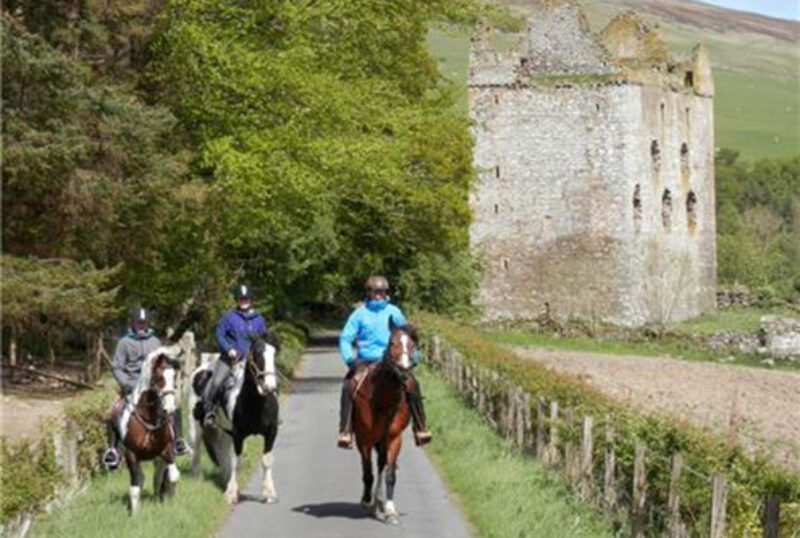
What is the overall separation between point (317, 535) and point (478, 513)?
79.8 inches

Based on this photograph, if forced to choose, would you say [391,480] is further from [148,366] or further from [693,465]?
[693,465]

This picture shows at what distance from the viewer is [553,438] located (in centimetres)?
2080

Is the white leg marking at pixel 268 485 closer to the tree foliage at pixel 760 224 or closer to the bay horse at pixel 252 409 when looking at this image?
the bay horse at pixel 252 409

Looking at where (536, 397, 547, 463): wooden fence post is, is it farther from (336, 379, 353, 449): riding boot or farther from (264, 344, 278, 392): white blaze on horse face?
(264, 344, 278, 392): white blaze on horse face

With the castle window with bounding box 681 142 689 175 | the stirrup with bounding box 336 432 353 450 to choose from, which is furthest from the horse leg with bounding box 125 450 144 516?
the castle window with bounding box 681 142 689 175

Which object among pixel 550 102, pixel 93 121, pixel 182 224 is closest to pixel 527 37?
pixel 550 102

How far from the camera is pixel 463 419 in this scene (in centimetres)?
2812

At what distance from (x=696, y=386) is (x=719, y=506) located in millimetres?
34350

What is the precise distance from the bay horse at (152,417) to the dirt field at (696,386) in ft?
34.2

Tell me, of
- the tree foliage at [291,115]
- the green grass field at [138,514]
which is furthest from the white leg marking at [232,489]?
the tree foliage at [291,115]

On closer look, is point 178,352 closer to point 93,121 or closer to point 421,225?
point 93,121

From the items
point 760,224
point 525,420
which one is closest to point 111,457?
point 525,420

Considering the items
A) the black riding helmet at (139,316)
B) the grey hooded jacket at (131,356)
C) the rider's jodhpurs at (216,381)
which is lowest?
the rider's jodhpurs at (216,381)

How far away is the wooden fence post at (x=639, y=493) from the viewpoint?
15.4 meters
